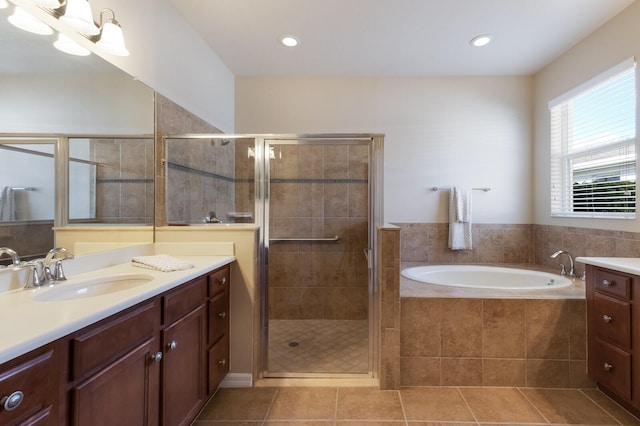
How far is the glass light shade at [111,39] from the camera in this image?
1.41m

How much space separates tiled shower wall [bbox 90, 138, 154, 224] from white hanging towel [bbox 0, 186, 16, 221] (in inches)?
16.3

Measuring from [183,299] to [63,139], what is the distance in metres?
0.88

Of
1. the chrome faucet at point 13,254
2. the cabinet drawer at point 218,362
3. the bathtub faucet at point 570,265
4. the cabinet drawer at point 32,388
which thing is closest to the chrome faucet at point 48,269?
the chrome faucet at point 13,254

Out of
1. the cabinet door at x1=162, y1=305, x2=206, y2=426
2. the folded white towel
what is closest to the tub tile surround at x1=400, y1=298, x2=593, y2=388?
the cabinet door at x1=162, y1=305, x2=206, y2=426

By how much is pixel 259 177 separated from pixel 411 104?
1.94 metres

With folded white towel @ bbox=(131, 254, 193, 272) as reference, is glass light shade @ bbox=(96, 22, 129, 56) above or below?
above

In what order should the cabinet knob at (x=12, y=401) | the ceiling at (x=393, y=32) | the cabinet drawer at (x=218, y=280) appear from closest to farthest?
the cabinet knob at (x=12, y=401) → the cabinet drawer at (x=218, y=280) → the ceiling at (x=393, y=32)

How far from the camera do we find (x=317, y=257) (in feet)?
8.41

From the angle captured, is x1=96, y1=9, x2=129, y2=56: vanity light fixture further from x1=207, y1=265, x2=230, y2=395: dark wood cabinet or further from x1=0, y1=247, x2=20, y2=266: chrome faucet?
x1=207, y1=265, x2=230, y2=395: dark wood cabinet

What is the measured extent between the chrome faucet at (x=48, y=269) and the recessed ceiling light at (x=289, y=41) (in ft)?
7.05

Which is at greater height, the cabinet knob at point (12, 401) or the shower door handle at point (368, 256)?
the shower door handle at point (368, 256)

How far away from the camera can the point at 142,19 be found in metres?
1.76

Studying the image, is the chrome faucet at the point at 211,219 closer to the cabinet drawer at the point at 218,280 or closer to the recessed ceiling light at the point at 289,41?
the cabinet drawer at the point at 218,280

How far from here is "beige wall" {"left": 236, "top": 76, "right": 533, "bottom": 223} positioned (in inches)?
119
